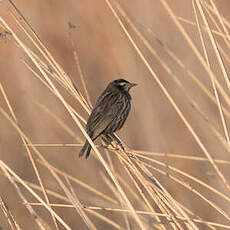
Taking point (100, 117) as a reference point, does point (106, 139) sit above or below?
below

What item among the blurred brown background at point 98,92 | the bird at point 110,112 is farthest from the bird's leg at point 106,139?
the blurred brown background at point 98,92

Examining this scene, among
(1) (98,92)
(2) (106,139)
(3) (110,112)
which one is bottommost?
(2) (106,139)

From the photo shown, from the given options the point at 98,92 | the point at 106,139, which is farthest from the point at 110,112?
the point at 98,92

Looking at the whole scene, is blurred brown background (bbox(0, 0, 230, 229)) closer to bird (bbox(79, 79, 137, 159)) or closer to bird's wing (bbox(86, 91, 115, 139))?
bird (bbox(79, 79, 137, 159))

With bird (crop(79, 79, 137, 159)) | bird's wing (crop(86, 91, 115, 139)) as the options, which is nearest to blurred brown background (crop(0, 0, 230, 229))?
bird (crop(79, 79, 137, 159))

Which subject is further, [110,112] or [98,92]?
[98,92]

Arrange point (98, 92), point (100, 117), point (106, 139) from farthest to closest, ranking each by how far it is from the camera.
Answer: point (98, 92) → point (106, 139) → point (100, 117)

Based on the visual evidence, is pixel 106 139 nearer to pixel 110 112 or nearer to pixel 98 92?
pixel 110 112

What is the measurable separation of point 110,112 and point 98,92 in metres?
3.83

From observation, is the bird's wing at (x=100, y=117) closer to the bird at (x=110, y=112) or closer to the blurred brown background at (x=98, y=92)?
the bird at (x=110, y=112)

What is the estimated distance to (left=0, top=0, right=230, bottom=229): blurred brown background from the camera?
7.19 m

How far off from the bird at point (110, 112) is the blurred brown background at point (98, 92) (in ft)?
4.67

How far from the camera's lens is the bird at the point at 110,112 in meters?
4.83

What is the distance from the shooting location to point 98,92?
29.1 feet
